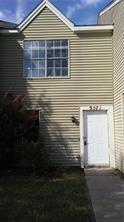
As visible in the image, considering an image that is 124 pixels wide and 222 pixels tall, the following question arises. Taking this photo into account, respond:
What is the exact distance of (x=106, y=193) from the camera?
1047 cm

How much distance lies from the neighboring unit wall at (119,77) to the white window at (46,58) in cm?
219

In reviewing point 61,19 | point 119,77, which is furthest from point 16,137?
point 61,19

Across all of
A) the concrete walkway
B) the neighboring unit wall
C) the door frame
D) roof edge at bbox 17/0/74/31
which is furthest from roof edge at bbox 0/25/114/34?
the concrete walkway

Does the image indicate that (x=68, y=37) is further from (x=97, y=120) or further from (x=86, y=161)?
(x=86, y=161)

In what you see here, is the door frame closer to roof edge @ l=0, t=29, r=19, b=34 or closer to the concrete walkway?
the concrete walkway

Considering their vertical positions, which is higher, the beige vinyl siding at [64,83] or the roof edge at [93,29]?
the roof edge at [93,29]

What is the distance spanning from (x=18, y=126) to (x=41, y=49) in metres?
3.78

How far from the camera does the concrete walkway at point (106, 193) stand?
26.4 feet

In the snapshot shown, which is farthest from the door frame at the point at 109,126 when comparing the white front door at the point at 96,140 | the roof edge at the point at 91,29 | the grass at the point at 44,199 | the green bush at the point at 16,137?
the roof edge at the point at 91,29

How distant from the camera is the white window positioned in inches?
643

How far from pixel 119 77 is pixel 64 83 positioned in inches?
110

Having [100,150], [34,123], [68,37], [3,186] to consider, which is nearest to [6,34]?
[68,37]

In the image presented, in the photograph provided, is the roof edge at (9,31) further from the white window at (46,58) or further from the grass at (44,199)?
the grass at (44,199)

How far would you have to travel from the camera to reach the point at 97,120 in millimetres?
15961
